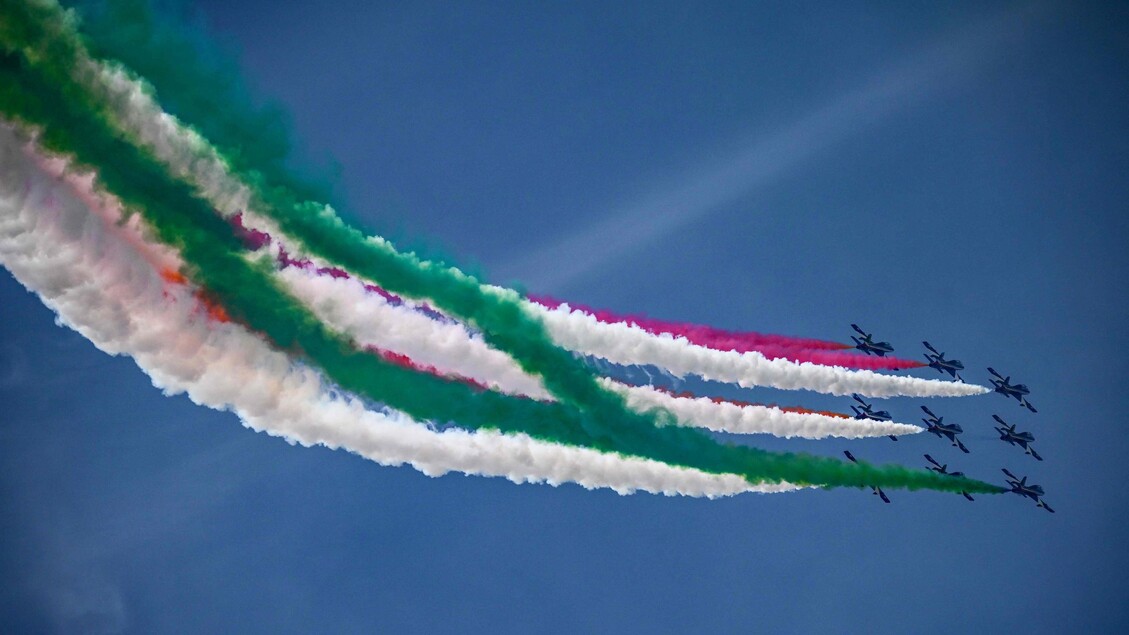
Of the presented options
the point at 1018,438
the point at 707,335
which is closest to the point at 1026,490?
the point at 1018,438

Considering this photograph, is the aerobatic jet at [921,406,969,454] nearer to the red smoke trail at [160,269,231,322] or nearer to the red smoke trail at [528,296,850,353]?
the red smoke trail at [528,296,850,353]

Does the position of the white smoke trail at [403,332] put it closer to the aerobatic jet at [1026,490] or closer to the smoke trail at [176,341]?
the smoke trail at [176,341]

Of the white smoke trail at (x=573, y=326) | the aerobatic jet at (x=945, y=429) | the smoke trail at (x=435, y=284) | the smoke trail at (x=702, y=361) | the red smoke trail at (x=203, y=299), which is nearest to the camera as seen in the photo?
the white smoke trail at (x=573, y=326)

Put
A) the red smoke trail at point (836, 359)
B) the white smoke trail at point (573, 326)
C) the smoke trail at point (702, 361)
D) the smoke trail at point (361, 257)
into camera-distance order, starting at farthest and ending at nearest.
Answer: the red smoke trail at point (836, 359), the smoke trail at point (702, 361), the white smoke trail at point (573, 326), the smoke trail at point (361, 257)

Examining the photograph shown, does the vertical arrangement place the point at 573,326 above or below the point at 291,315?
above

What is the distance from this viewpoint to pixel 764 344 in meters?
32.9

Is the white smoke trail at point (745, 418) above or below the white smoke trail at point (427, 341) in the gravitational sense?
above

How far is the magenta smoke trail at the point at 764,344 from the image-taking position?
27883 mm

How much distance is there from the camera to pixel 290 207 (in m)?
19.8

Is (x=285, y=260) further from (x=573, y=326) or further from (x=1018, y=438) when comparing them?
(x=1018, y=438)

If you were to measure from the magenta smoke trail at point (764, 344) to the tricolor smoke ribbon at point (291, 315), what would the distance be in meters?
0.33

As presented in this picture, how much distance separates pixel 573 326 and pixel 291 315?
8.24 meters

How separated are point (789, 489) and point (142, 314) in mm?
22143

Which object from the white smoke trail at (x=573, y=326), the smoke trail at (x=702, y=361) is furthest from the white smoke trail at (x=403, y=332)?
the smoke trail at (x=702, y=361)
